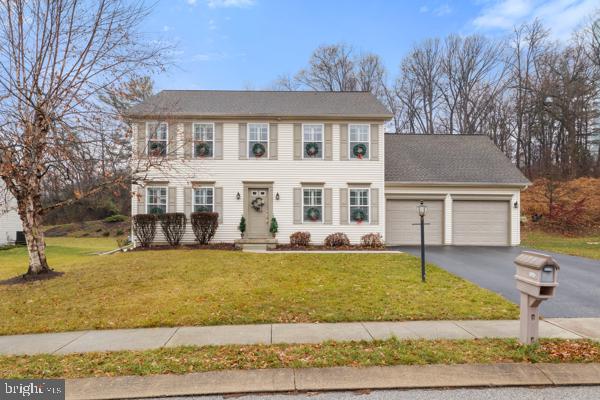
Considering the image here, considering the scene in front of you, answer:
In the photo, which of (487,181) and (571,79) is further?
(571,79)

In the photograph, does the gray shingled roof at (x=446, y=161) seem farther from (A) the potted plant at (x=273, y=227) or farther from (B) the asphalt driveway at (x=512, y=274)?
(A) the potted plant at (x=273, y=227)

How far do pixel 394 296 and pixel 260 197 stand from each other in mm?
8571

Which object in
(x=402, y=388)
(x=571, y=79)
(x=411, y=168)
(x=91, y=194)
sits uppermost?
(x=571, y=79)

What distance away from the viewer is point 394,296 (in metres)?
6.28

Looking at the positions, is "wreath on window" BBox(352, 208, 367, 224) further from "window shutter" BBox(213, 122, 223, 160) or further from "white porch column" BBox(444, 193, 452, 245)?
"window shutter" BBox(213, 122, 223, 160)

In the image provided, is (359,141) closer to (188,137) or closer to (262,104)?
(262,104)

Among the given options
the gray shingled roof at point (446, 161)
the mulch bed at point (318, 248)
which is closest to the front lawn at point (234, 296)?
the mulch bed at point (318, 248)

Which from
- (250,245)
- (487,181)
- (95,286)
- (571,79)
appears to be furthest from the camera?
(571,79)

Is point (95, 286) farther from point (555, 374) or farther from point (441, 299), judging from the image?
point (555, 374)

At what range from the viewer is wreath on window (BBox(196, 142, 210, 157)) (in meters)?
13.6

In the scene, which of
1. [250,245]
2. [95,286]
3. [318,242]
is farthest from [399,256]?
[95,286]

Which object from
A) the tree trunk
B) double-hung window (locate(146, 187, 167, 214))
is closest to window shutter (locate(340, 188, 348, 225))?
double-hung window (locate(146, 187, 167, 214))

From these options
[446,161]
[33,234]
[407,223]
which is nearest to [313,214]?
[407,223]

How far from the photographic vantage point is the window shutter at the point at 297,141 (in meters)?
13.9
